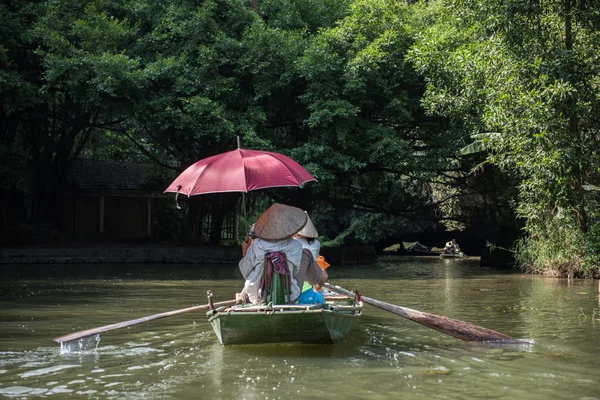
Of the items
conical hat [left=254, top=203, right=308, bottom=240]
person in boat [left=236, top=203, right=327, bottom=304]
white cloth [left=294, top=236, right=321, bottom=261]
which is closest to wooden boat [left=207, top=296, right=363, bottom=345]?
person in boat [left=236, top=203, right=327, bottom=304]

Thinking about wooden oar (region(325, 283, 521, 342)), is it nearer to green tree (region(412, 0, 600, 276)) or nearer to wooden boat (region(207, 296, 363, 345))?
wooden boat (region(207, 296, 363, 345))

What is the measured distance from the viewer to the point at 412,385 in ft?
20.7

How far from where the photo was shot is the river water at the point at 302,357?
20.3 ft

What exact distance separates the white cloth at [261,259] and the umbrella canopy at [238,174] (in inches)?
25.4

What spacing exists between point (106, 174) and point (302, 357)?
26040 mm

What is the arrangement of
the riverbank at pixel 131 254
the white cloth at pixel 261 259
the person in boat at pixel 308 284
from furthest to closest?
the riverbank at pixel 131 254 < the person in boat at pixel 308 284 < the white cloth at pixel 261 259

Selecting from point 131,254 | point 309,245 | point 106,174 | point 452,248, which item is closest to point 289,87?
point 131,254

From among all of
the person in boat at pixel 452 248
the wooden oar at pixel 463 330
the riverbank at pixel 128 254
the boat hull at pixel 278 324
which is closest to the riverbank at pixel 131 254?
the riverbank at pixel 128 254

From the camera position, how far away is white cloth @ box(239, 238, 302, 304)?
784 cm

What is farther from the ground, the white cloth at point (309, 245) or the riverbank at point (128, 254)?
the white cloth at point (309, 245)

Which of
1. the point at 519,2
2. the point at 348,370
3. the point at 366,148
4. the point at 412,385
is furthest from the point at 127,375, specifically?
the point at 366,148

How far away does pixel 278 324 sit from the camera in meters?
7.44

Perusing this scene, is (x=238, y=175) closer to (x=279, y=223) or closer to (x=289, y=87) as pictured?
(x=279, y=223)

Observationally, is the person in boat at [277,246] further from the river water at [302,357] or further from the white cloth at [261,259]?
the river water at [302,357]
